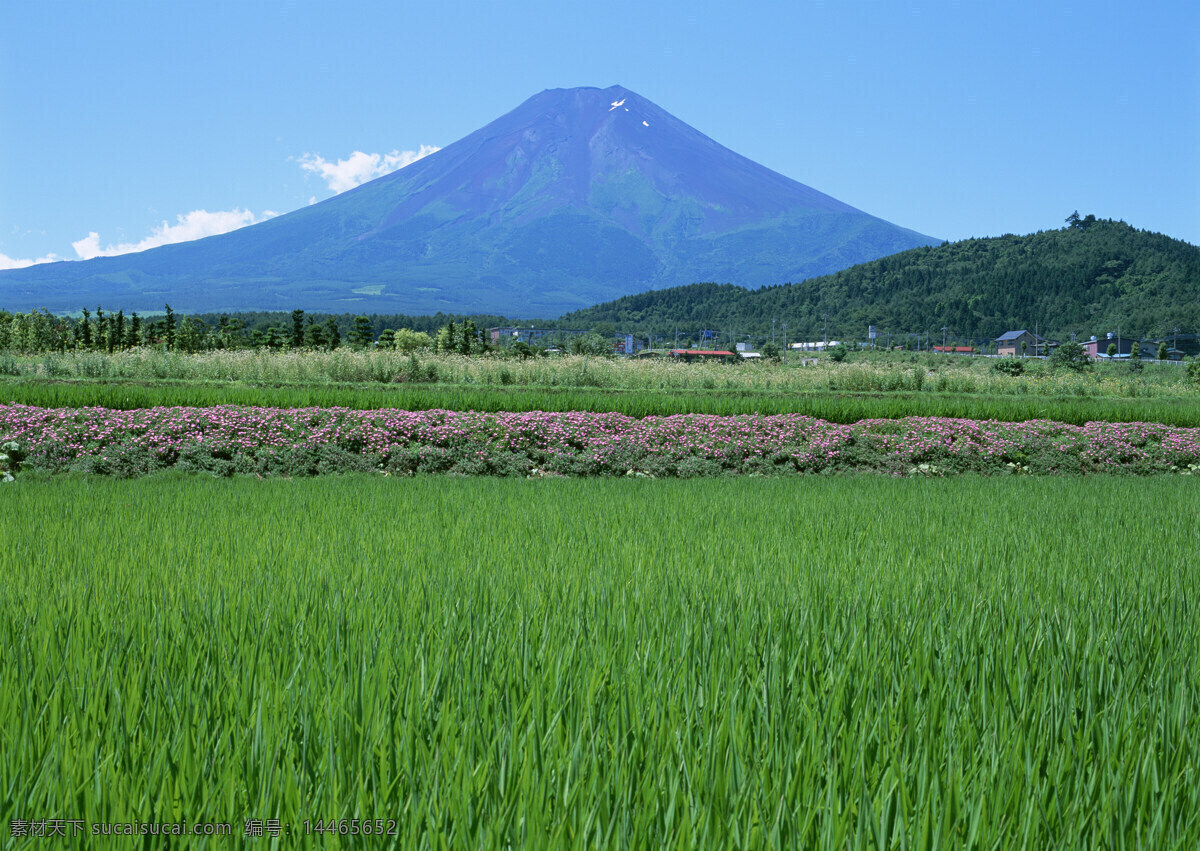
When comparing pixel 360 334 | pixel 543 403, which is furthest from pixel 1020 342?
pixel 543 403

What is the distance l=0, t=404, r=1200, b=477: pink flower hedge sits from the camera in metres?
10.0

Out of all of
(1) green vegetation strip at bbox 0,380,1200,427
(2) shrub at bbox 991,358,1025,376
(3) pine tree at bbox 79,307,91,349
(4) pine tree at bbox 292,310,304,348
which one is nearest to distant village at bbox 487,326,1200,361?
(2) shrub at bbox 991,358,1025,376

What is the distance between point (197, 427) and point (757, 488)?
25.0 ft

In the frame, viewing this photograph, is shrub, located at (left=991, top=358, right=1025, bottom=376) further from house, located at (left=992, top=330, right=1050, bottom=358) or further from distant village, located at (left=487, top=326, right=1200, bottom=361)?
house, located at (left=992, top=330, right=1050, bottom=358)

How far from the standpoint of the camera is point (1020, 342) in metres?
77.8

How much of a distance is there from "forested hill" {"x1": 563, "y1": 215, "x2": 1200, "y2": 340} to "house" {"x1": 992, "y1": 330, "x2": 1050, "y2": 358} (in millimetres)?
2994

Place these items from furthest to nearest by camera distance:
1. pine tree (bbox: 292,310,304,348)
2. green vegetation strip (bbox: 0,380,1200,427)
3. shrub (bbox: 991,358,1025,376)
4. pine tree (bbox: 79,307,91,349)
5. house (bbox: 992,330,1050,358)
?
house (bbox: 992,330,1050,358)
shrub (bbox: 991,358,1025,376)
pine tree (bbox: 292,310,304,348)
pine tree (bbox: 79,307,91,349)
green vegetation strip (bbox: 0,380,1200,427)

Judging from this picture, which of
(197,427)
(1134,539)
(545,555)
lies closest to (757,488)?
(1134,539)

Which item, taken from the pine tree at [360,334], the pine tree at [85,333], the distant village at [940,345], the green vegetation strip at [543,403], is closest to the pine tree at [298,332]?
the pine tree at [360,334]

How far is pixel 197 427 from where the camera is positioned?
34.6ft

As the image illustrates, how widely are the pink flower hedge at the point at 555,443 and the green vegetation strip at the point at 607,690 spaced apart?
567 centimetres

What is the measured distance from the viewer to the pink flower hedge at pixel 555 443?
10.0 metres

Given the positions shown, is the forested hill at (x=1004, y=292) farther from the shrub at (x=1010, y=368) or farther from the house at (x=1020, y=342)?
the shrub at (x=1010, y=368)

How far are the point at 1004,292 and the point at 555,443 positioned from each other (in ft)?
291
